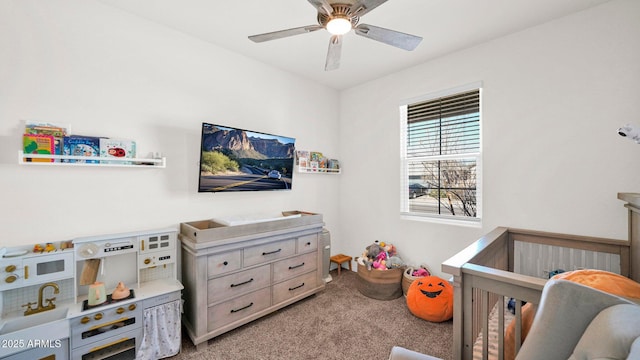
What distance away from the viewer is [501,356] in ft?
3.89

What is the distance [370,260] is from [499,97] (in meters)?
2.12

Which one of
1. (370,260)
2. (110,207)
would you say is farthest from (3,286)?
(370,260)

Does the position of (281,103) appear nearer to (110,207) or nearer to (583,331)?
(110,207)

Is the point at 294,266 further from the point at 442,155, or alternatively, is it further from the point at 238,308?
the point at 442,155

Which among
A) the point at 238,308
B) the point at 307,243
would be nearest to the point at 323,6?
the point at 307,243

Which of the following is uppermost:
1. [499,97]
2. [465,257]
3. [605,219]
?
[499,97]

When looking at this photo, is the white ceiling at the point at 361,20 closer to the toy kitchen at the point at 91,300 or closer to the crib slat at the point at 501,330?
the toy kitchen at the point at 91,300

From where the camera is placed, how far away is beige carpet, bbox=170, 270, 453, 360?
1.91 meters

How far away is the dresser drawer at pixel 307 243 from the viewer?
8.61 feet

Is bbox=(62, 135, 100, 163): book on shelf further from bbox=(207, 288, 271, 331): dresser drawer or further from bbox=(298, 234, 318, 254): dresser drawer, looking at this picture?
bbox=(298, 234, 318, 254): dresser drawer

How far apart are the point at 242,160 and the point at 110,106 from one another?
1085 millimetres

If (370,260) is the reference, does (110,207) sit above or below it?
above

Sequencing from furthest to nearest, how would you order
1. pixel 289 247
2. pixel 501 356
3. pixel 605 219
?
pixel 289 247
pixel 605 219
pixel 501 356

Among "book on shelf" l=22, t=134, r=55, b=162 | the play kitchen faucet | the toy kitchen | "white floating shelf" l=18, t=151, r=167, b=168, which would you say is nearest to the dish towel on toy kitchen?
the toy kitchen
